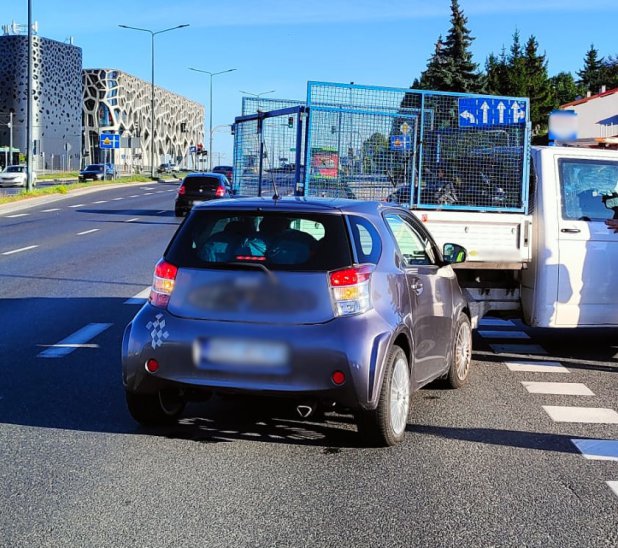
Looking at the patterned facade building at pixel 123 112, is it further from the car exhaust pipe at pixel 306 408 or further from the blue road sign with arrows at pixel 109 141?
the car exhaust pipe at pixel 306 408

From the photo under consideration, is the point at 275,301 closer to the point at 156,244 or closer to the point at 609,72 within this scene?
the point at 156,244

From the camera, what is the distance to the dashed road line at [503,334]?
33.6 feet

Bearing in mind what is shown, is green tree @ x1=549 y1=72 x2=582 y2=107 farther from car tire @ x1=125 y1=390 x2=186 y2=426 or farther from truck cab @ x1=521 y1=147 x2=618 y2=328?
car tire @ x1=125 y1=390 x2=186 y2=426

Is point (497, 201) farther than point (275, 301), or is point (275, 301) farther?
point (497, 201)

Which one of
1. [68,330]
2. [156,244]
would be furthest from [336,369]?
[156,244]

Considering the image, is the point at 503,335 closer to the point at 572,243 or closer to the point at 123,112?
the point at 572,243

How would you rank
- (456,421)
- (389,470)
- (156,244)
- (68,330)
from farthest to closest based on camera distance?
(156,244), (68,330), (456,421), (389,470)

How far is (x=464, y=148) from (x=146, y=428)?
15.4 feet

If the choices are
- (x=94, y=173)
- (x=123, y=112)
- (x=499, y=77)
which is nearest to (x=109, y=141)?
(x=94, y=173)

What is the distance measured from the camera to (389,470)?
199 inches

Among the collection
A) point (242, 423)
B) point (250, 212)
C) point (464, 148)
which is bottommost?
point (242, 423)

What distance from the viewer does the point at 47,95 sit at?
12575 cm

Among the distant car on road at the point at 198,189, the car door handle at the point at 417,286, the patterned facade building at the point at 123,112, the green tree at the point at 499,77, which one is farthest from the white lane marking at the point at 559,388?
the patterned facade building at the point at 123,112

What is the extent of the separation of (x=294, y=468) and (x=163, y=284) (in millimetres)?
1396
